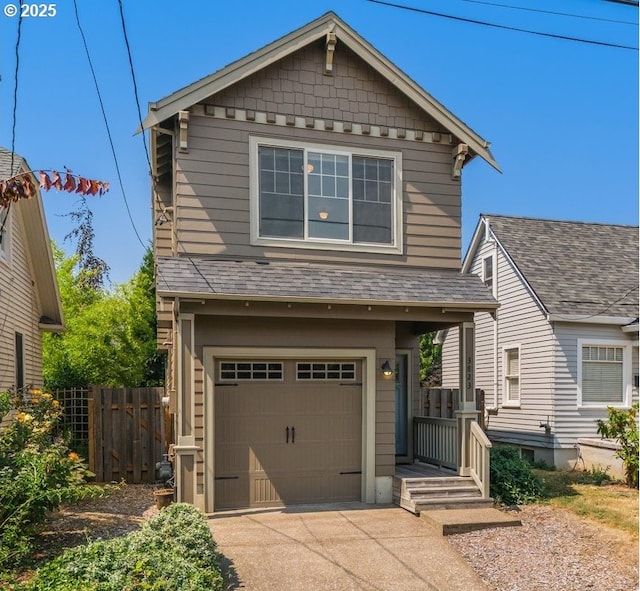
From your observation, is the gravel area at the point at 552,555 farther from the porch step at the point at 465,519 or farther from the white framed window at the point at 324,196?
the white framed window at the point at 324,196

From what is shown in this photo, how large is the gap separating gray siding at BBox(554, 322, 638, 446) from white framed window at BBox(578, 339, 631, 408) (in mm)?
149

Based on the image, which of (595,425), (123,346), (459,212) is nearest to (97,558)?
(459,212)

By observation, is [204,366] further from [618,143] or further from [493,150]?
[618,143]

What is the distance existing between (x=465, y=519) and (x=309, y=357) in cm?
322

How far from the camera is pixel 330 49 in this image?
30.9 ft

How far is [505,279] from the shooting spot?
1623 cm

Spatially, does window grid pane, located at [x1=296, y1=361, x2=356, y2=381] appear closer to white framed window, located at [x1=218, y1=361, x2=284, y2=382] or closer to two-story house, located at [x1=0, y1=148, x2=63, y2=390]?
white framed window, located at [x1=218, y1=361, x2=284, y2=382]

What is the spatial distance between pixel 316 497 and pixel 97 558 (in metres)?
4.37

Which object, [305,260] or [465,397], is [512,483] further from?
[305,260]

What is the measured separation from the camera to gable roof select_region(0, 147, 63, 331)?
1374 centimetres

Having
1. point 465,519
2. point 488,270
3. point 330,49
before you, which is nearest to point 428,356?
point 488,270

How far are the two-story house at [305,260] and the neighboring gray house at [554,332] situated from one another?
15.0 feet

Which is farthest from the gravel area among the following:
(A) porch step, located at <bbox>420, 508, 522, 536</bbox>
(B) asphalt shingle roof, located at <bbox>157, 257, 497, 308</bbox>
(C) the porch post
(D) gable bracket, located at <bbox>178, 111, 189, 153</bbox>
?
(D) gable bracket, located at <bbox>178, 111, 189, 153</bbox>

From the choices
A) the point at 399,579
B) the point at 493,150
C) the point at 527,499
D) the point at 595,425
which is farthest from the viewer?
the point at 595,425
